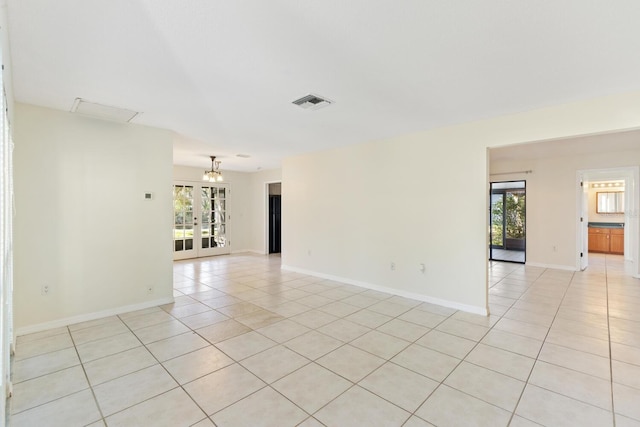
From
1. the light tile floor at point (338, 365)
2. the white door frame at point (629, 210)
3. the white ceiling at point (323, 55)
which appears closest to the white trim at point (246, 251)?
the light tile floor at point (338, 365)

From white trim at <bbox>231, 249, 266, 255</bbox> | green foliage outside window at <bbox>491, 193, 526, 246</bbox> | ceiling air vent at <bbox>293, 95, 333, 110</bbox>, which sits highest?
ceiling air vent at <bbox>293, 95, 333, 110</bbox>

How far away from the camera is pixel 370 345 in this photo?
114 inches

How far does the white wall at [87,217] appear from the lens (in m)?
3.18

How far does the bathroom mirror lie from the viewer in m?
8.31

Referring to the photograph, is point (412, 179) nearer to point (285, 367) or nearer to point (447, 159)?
point (447, 159)

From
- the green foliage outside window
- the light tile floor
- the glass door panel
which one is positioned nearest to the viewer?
the light tile floor

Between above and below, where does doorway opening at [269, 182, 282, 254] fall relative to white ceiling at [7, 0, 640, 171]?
below

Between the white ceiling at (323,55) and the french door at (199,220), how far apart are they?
467cm

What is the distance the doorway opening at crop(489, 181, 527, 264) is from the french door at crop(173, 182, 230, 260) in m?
7.44

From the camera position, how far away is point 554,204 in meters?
6.36

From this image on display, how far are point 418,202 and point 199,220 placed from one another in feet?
20.0

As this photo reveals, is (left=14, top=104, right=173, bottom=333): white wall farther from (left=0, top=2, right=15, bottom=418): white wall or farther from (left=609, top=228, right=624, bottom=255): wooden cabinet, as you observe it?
(left=609, top=228, right=624, bottom=255): wooden cabinet

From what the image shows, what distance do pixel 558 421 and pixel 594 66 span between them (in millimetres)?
2616

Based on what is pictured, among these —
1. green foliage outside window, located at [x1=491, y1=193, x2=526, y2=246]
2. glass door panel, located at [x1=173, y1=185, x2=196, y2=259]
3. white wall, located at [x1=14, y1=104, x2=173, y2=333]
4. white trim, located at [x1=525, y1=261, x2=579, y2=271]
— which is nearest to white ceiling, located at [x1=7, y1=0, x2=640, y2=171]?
white wall, located at [x1=14, y1=104, x2=173, y2=333]
